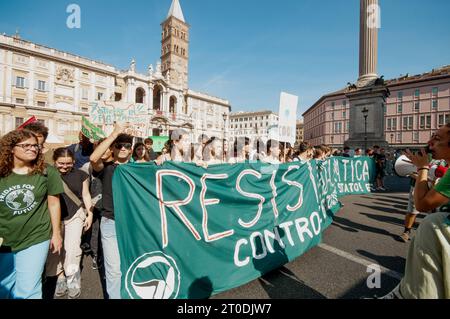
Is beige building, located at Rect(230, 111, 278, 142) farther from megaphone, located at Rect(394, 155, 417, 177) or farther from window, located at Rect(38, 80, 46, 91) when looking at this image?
megaphone, located at Rect(394, 155, 417, 177)

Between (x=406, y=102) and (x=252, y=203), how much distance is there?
64.9 m

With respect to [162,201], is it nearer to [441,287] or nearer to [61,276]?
[61,276]

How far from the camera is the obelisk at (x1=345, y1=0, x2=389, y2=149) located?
15.7 metres

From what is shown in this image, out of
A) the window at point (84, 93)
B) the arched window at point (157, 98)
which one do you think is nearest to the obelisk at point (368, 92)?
the window at point (84, 93)

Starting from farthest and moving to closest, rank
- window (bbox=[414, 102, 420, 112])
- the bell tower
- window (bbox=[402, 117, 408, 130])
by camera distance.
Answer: the bell tower → window (bbox=[402, 117, 408, 130]) → window (bbox=[414, 102, 420, 112])

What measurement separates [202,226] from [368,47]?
66.6 feet

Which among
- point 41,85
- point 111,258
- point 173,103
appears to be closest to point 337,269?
point 111,258

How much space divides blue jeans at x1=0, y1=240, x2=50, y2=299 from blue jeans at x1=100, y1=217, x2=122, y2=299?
51 centimetres

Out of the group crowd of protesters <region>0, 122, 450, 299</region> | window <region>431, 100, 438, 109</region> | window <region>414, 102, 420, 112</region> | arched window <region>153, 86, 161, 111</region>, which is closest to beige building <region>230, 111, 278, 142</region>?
arched window <region>153, 86, 161, 111</region>

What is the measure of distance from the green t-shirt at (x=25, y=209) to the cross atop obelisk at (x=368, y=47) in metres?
19.8

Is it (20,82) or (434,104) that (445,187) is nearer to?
(20,82)

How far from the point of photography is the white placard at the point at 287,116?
4.59 metres

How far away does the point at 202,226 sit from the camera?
2576mm
